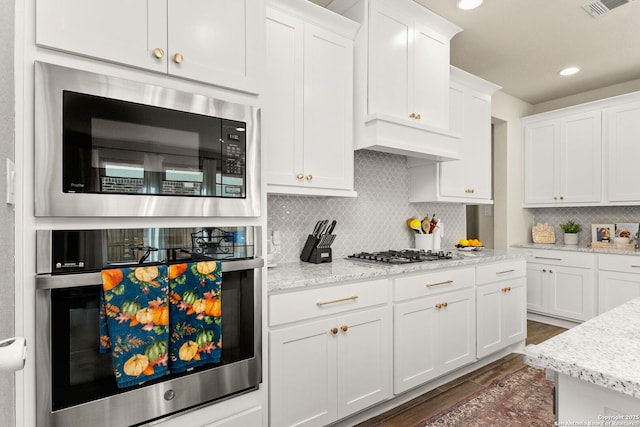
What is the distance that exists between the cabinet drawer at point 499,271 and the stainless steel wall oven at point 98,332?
205 cm

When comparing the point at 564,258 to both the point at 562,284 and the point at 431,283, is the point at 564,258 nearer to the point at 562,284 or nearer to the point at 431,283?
the point at 562,284

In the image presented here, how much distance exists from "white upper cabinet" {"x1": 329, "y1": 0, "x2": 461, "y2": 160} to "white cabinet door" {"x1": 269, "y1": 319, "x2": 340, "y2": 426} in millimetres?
1295

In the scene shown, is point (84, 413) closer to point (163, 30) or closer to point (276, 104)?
point (163, 30)

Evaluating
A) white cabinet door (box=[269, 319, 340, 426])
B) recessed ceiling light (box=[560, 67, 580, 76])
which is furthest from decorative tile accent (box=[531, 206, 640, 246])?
white cabinet door (box=[269, 319, 340, 426])

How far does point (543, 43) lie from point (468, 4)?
1122mm

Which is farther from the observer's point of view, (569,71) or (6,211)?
(569,71)

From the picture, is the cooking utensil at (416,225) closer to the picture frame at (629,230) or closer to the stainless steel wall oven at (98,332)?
the stainless steel wall oven at (98,332)

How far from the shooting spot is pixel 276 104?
2.04 meters

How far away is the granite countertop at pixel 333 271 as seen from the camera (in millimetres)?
1772

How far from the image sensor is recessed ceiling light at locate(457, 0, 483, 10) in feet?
8.13

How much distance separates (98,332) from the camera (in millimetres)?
1178

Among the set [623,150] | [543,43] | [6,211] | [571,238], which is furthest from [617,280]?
[6,211]

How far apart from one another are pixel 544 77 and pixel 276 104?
3438mm

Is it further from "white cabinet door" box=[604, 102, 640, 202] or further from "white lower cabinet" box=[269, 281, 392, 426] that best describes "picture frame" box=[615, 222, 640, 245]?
"white lower cabinet" box=[269, 281, 392, 426]
